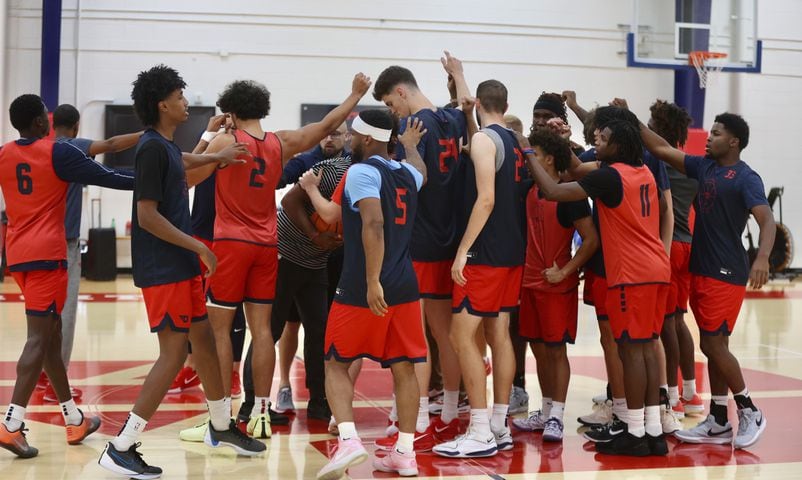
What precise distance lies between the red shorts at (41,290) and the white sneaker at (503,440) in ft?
8.75

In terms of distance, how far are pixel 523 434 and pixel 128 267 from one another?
1294cm

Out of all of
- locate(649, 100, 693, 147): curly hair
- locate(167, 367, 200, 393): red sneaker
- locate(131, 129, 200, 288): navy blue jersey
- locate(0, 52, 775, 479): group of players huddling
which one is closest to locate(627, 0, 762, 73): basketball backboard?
locate(649, 100, 693, 147): curly hair

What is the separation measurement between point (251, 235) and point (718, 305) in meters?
2.87

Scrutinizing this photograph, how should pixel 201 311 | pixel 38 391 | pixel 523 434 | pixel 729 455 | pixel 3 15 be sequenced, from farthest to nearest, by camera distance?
1. pixel 3 15
2. pixel 38 391
3. pixel 523 434
4. pixel 729 455
5. pixel 201 311

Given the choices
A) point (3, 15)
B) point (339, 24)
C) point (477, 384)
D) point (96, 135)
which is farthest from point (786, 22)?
point (477, 384)

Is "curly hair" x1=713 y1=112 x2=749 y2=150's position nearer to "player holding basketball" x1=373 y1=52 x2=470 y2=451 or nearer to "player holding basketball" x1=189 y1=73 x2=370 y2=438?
"player holding basketball" x1=373 y1=52 x2=470 y2=451

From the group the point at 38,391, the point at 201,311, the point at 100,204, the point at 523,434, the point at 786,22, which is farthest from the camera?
the point at 786,22

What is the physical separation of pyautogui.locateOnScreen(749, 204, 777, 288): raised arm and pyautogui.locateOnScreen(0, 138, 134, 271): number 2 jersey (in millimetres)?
3637

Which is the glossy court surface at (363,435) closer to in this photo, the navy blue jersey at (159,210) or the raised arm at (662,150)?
the navy blue jersey at (159,210)

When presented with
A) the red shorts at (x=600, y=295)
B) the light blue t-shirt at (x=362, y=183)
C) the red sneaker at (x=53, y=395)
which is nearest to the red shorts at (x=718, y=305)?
the red shorts at (x=600, y=295)

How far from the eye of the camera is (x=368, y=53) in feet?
58.7

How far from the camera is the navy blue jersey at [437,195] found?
228 inches

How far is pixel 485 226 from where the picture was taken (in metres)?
5.52

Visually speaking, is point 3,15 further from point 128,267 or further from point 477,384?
point 477,384
